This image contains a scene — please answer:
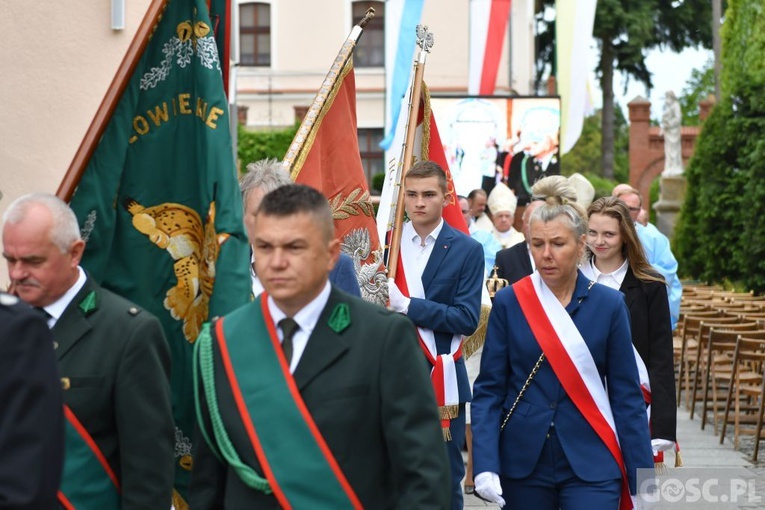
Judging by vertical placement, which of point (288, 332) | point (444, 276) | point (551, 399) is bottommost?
point (551, 399)

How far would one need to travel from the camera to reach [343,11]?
165 feet

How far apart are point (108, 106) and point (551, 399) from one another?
2.06m

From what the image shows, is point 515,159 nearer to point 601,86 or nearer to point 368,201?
point 368,201

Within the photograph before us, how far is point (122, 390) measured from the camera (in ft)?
13.3

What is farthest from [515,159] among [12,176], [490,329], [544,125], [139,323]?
[139,323]

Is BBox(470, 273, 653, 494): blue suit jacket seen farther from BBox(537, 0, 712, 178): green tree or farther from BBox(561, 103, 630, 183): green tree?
BBox(561, 103, 630, 183): green tree

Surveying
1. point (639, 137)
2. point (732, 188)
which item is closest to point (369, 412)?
point (732, 188)

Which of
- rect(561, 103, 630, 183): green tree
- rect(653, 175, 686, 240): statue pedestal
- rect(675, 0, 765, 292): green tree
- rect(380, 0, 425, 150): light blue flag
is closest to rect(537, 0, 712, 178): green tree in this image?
rect(561, 103, 630, 183): green tree

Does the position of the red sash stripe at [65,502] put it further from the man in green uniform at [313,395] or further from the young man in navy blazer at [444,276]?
the young man in navy blazer at [444,276]

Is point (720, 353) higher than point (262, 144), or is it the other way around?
point (262, 144)

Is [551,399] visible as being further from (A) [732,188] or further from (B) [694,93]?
(B) [694,93]

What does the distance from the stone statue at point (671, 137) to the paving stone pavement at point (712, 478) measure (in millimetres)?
24826

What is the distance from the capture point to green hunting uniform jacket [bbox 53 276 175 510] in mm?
4055

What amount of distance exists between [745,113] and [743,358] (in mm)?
11058
